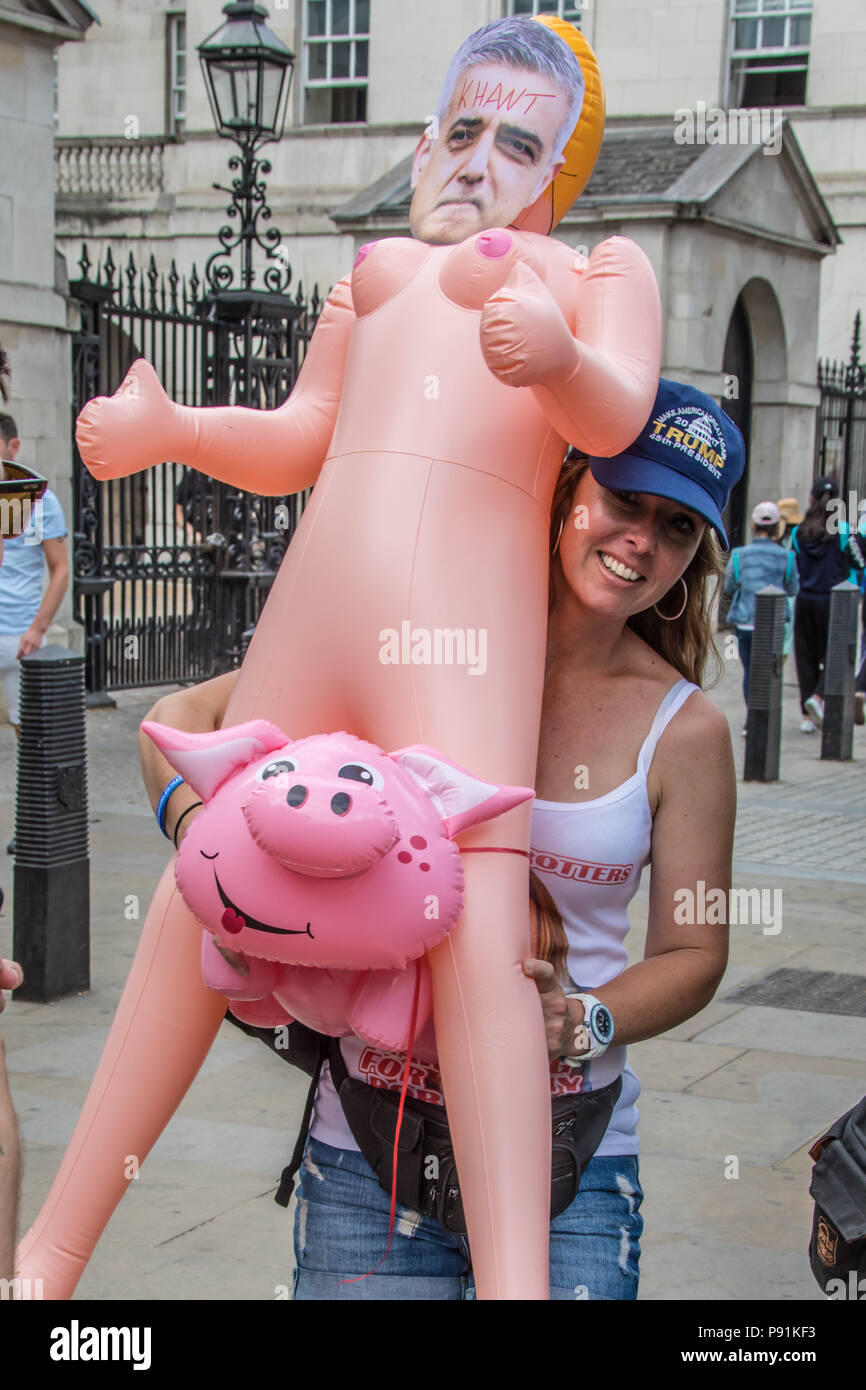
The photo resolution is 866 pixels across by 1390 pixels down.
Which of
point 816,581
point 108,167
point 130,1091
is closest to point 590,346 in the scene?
point 130,1091

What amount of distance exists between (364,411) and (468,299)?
0.76 ft

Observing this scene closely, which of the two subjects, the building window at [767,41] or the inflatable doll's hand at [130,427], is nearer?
the inflatable doll's hand at [130,427]

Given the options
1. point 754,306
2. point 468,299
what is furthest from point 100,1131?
point 754,306

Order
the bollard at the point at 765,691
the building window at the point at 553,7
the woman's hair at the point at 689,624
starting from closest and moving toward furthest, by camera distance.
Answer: the woman's hair at the point at 689,624, the bollard at the point at 765,691, the building window at the point at 553,7

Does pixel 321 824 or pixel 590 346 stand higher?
pixel 590 346

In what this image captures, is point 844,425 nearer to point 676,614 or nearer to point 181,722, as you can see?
point 676,614

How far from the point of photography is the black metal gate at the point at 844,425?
22161 mm

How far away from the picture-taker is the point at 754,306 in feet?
69.1

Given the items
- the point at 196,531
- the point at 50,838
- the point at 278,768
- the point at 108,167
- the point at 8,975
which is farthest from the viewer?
the point at 108,167

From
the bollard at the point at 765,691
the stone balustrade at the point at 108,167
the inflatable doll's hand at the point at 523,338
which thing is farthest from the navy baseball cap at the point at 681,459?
the stone balustrade at the point at 108,167

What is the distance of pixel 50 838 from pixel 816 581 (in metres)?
9.20

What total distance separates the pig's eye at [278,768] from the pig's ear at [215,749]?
0.26 ft

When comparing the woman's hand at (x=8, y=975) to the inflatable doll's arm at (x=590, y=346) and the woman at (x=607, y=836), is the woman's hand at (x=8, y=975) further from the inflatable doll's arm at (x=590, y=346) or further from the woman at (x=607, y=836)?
the inflatable doll's arm at (x=590, y=346)

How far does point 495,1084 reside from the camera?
2.23 meters
